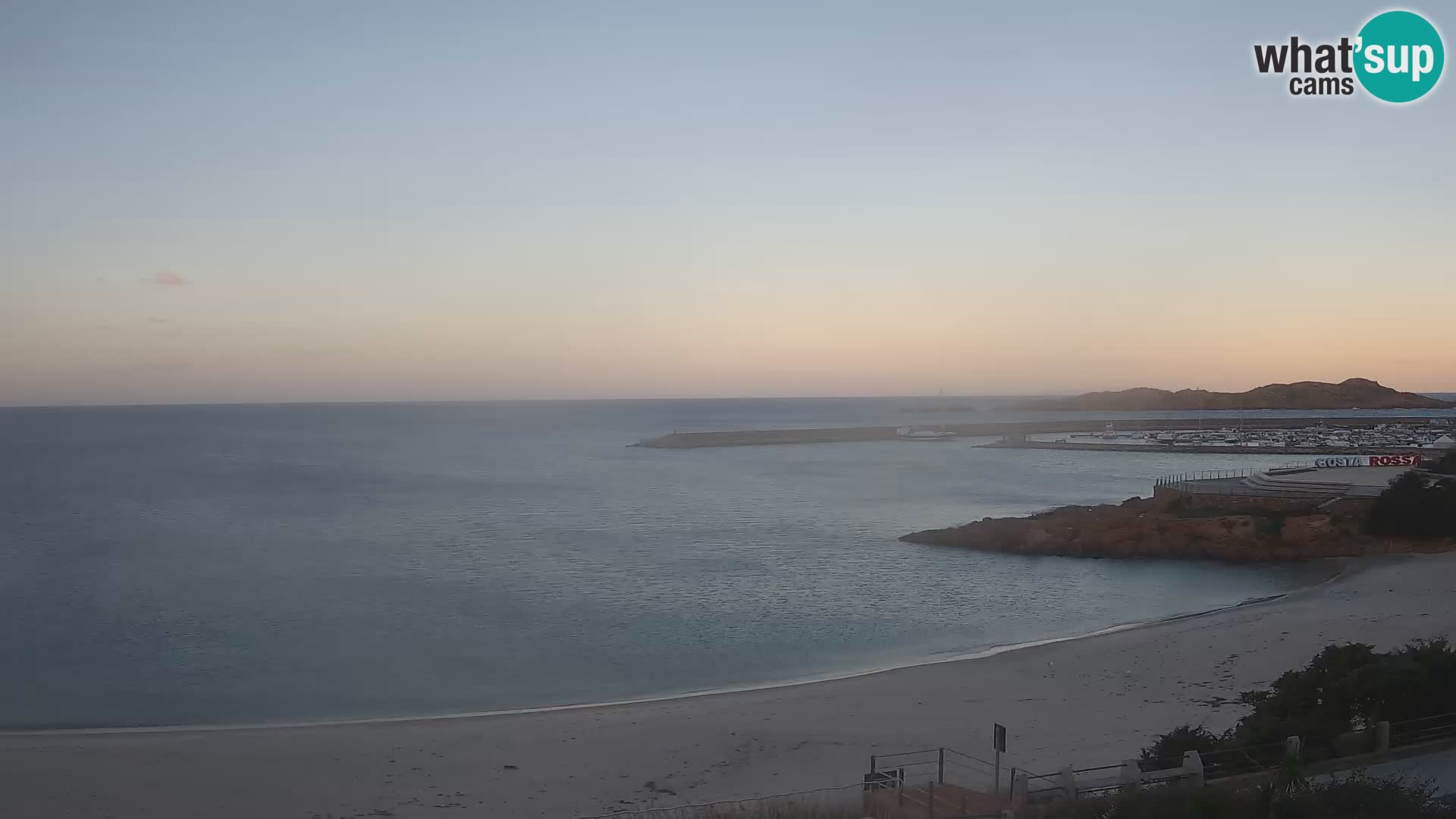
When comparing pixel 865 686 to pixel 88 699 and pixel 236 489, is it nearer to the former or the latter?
pixel 88 699

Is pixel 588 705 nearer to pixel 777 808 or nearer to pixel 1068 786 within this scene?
pixel 777 808

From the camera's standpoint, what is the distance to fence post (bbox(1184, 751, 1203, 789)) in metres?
8.41

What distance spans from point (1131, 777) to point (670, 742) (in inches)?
285

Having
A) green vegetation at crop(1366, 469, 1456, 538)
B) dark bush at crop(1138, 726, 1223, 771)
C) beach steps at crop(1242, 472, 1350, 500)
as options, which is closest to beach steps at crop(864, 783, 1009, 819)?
dark bush at crop(1138, 726, 1223, 771)

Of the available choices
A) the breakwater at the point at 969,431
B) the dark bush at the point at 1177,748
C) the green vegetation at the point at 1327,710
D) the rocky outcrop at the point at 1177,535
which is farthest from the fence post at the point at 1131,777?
the breakwater at the point at 969,431

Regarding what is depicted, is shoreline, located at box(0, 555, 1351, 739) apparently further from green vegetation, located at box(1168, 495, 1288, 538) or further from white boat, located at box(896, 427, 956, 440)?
white boat, located at box(896, 427, 956, 440)

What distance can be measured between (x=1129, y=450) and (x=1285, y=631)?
7016 cm

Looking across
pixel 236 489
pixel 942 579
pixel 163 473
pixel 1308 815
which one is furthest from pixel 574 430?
pixel 1308 815

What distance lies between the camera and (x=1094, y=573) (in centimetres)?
2920

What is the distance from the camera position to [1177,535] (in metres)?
31.3

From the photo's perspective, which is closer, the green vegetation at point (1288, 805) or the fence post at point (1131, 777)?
the green vegetation at point (1288, 805)

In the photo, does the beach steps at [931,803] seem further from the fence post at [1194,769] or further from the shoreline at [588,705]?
the shoreline at [588,705]

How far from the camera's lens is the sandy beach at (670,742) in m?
12.1

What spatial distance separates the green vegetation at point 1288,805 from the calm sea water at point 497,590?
11.2m
